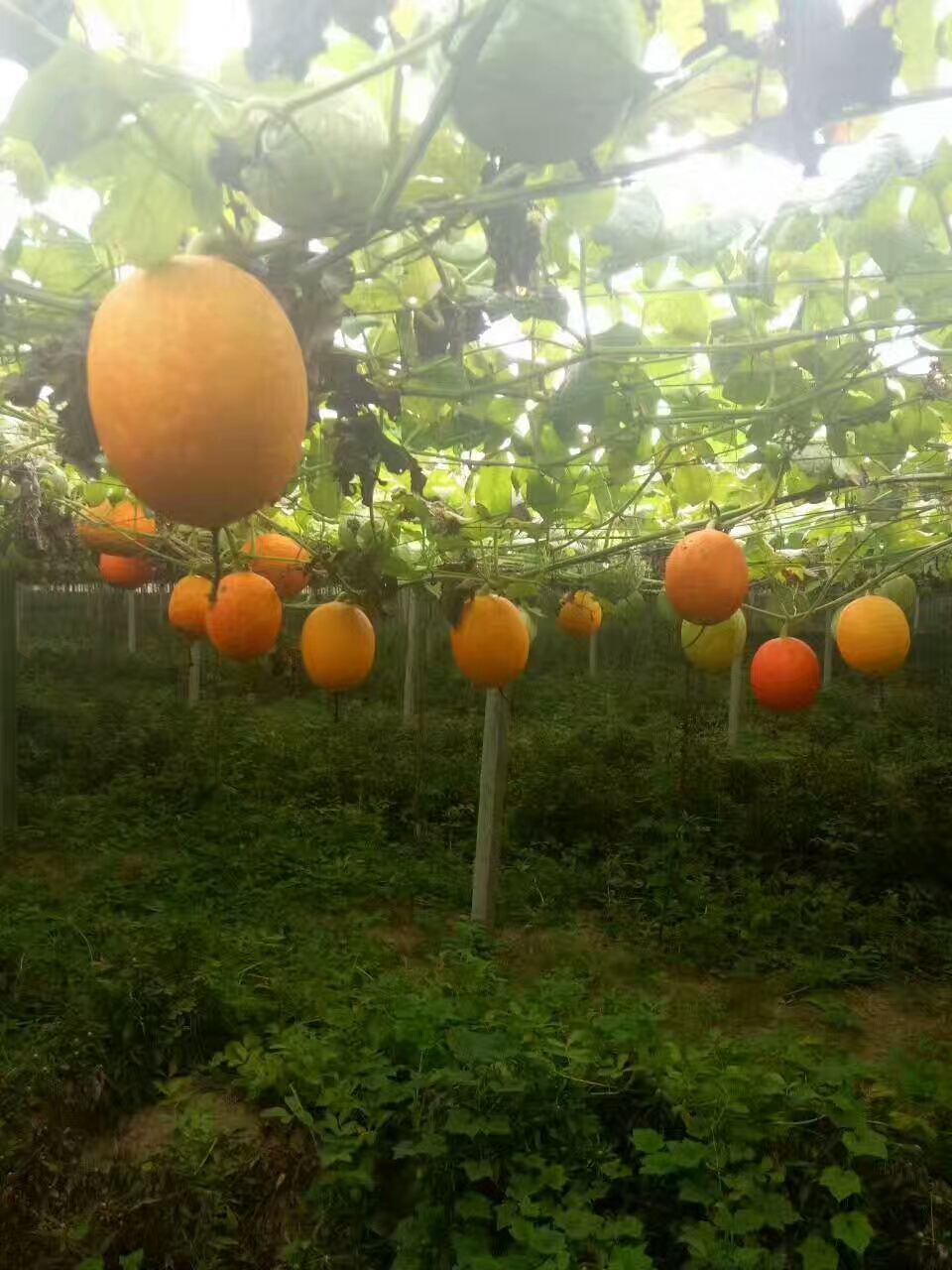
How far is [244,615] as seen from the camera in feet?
10.6

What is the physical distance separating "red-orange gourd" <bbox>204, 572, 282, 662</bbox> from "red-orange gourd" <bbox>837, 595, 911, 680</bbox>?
2.39 m

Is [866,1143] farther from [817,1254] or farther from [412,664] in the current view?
[412,664]

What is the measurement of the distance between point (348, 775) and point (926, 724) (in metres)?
7.20

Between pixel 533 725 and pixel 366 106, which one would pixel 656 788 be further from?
pixel 366 106

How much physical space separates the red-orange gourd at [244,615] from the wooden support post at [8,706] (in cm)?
524

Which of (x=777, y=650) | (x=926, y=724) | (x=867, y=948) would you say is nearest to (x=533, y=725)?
(x=926, y=724)

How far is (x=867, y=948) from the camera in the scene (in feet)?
20.7

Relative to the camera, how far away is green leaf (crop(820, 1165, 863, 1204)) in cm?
276

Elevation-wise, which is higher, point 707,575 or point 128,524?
point 128,524

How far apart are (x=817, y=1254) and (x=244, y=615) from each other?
2440 mm

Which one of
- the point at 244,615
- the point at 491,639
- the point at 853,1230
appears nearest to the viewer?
the point at 853,1230

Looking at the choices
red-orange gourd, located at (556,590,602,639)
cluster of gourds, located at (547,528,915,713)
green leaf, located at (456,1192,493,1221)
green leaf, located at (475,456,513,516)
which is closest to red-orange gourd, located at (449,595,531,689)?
green leaf, located at (475,456,513,516)

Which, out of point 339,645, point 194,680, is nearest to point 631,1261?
point 339,645

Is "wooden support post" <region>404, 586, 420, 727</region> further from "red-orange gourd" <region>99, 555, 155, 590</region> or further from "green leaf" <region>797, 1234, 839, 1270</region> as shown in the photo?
"green leaf" <region>797, 1234, 839, 1270</region>
